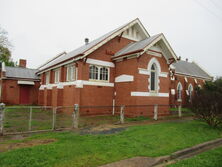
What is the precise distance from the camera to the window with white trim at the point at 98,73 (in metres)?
13.8

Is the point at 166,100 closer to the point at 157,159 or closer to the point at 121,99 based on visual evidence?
the point at 121,99

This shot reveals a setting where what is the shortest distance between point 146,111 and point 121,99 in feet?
7.63

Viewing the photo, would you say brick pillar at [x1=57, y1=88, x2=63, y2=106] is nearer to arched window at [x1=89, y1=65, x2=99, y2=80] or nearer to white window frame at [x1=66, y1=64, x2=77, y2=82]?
white window frame at [x1=66, y1=64, x2=77, y2=82]

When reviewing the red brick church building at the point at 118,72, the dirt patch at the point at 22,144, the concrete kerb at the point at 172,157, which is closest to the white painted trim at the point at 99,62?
the red brick church building at the point at 118,72

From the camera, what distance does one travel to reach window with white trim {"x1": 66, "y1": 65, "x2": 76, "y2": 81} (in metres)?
14.9

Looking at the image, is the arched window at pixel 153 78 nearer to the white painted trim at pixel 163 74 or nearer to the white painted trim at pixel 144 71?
the white painted trim at pixel 163 74

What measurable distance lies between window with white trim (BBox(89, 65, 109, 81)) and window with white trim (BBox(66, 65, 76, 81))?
1.92 meters

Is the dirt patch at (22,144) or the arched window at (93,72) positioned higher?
the arched window at (93,72)

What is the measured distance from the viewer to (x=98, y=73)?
557 inches

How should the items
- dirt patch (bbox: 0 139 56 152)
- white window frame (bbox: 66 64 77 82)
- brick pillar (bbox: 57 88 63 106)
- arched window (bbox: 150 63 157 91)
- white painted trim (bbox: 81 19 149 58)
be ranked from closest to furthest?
1. dirt patch (bbox: 0 139 56 152)
2. white painted trim (bbox: 81 19 149 58)
3. arched window (bbox: 150 63 157 91)
4. white window frame (bbox: 66 64 77 82)
5. brick pillar (bbox: 57 88 63 106)

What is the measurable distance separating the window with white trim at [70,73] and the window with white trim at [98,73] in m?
1.92

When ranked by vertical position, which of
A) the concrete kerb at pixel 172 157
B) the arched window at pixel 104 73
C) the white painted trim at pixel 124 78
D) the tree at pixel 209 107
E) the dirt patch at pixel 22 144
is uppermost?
the arched window at pixel 104 73

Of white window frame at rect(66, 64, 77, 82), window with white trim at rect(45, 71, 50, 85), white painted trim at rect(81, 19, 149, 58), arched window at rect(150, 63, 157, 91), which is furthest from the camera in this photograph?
window with white trim at rect(45, 71, 50, 85)

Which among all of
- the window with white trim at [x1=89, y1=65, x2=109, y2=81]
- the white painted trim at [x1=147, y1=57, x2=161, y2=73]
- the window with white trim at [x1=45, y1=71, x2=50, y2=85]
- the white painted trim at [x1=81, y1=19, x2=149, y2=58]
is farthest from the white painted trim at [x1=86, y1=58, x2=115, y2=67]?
the window with white trim at [x1=45, y1=71, x2=50, y2=85]
